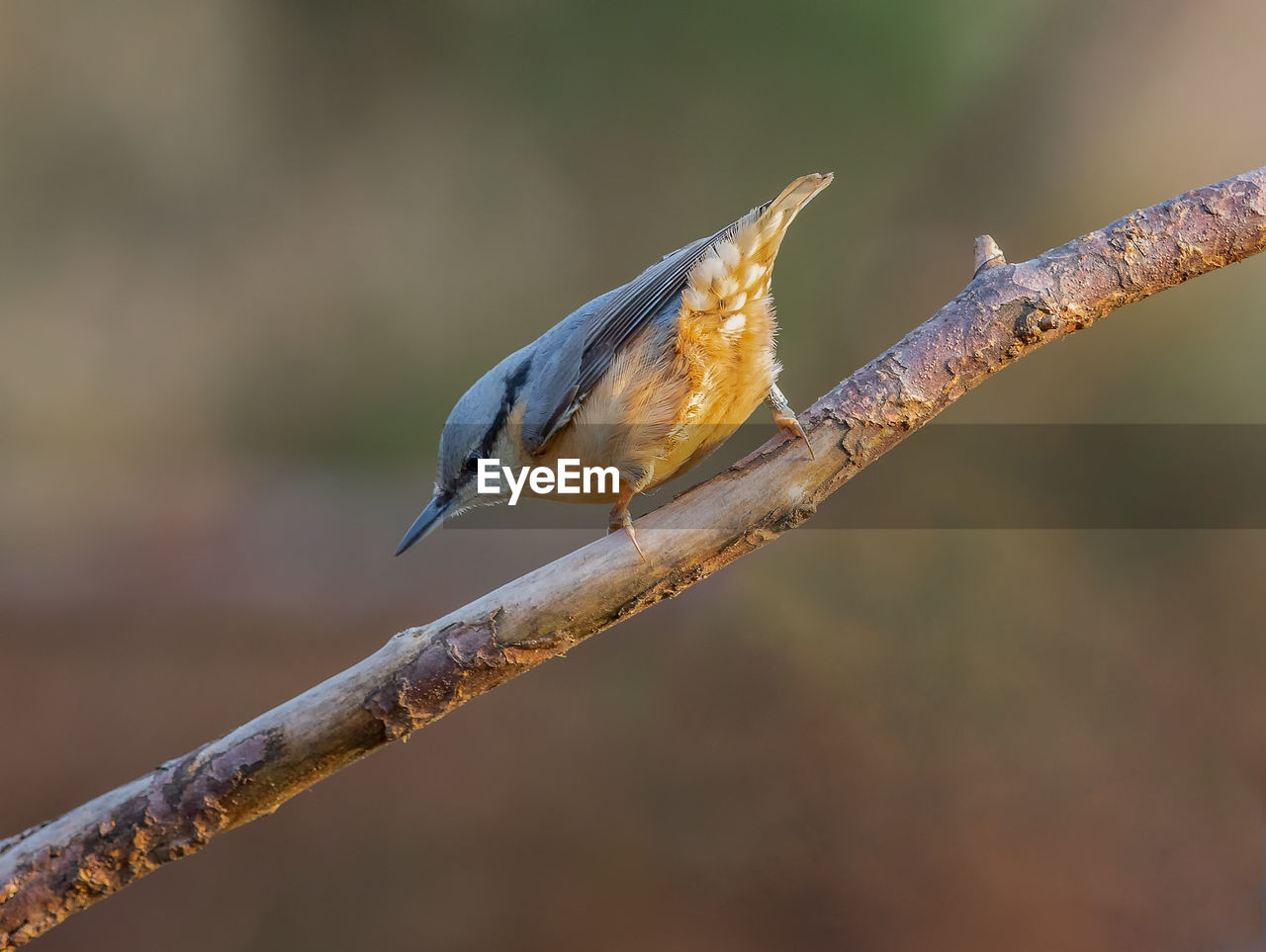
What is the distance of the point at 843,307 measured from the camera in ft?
7.28

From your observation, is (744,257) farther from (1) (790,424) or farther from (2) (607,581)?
(2) (607,581)

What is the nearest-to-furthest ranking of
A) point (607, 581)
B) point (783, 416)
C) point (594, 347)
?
1. point (607, 581)
2. point (783, 416)
3. point (594, 347)

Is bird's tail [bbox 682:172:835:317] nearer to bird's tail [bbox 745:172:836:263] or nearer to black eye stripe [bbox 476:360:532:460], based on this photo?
bird's tail [bbox 745:172:836:263]

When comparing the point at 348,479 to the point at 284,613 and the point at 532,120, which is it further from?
the point at 532,120

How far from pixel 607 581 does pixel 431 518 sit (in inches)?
19.8

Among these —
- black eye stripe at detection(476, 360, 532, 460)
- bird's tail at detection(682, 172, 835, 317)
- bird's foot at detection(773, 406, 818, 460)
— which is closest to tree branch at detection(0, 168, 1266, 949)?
bird's foot at detection(773, 406, 818, 460)

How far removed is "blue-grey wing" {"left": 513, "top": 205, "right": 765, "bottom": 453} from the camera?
4.60ft

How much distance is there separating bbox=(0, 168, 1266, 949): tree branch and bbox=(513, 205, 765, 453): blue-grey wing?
31cm

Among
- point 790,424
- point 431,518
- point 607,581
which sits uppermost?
point 431,518

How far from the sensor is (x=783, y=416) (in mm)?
1306

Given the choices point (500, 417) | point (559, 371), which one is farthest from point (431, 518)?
point (559, 371)

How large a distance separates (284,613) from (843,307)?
5.68ft

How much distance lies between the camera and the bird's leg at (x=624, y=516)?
3.91ft

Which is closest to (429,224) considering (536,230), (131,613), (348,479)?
(536,230)
